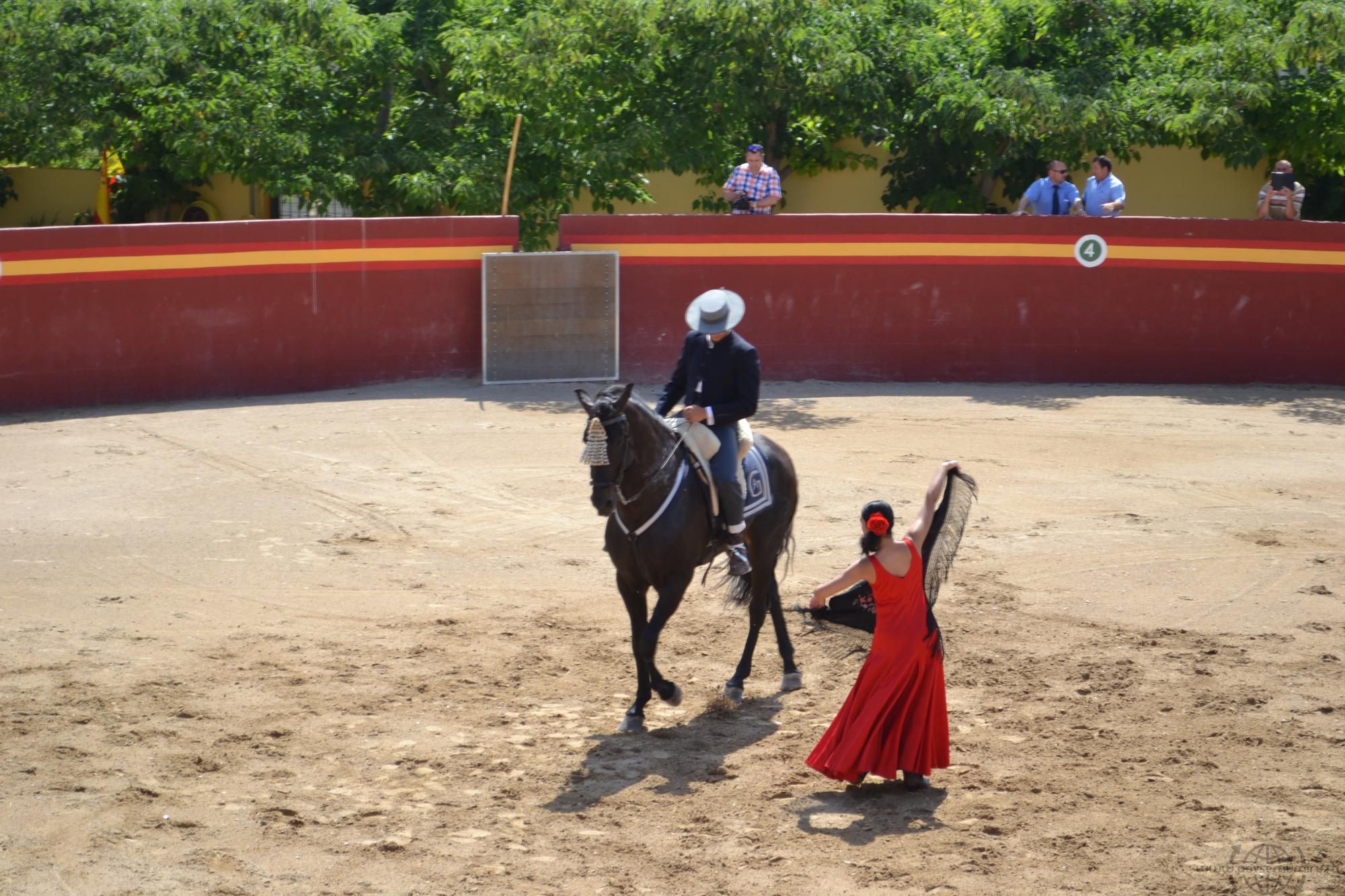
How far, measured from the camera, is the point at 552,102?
19094 millimetres

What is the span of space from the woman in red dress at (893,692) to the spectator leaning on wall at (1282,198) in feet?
41.5

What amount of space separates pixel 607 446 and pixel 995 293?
36.9 ft

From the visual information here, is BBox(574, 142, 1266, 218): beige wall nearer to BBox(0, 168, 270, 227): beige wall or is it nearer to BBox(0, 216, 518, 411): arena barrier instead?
BBox(0, 216, 518, 411): arena barrier

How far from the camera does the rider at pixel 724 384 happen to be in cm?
786

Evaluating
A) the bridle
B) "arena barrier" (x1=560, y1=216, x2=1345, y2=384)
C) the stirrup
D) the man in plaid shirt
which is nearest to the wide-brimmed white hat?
the bridle

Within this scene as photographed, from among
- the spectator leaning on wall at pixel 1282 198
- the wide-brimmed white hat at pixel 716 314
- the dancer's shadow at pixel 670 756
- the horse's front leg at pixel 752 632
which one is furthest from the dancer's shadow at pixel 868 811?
the spectator leaning on wall at pixel 1282 198

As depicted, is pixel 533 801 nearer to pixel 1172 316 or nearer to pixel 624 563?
pixel 624 563

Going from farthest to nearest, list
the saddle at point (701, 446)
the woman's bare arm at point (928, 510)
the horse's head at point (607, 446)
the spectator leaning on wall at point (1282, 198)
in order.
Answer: the spectator leaning on wall at point (1282, 198) → the saddle at point (701, 446) → the horse's head at point (607, 446) → the woman's bare arm at point (928, 510)

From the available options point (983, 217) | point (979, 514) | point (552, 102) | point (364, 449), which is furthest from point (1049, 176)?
point (364, 449)

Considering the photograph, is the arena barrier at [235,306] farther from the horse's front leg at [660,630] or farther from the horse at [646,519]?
the horse's front leg at [660,630]

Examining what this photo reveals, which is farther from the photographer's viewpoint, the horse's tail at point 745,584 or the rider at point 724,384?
the horse's tail at point 745,584

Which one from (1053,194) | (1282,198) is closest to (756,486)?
(1053,194)

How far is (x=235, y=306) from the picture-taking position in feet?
51.9

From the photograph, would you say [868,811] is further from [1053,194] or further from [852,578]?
[1053,194]
